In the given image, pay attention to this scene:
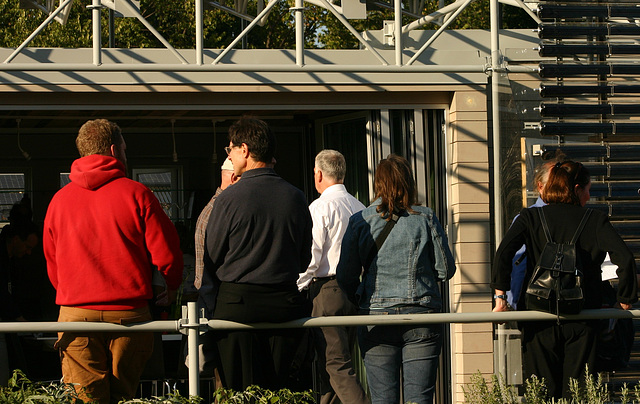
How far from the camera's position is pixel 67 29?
2094 cm

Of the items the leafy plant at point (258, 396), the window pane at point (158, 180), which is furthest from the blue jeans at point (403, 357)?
the window pane at point (158, 180)

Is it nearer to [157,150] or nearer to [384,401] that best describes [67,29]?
[157,150]

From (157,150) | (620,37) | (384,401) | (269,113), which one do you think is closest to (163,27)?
(157,150)

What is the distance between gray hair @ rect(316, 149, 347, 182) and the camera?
241 inches

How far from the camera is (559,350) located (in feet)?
15.9

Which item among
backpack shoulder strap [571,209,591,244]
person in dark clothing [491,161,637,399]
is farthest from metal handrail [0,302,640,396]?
backpack shoulder strap [571,209,591,244]

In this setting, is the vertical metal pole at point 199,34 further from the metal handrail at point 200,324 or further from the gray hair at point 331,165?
the metal handrail at point 200,324

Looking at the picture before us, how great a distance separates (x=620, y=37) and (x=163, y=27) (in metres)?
17.5

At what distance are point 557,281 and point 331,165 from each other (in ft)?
6.47

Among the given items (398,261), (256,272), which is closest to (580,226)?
(398,261)

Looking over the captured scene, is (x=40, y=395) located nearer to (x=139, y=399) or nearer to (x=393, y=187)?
(x=139, y=399)

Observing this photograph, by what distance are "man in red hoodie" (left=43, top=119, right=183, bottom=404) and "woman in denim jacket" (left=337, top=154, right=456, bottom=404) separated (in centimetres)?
102

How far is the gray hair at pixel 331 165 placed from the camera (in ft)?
20.1

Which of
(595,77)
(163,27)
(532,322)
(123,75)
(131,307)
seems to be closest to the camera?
(131,307)
